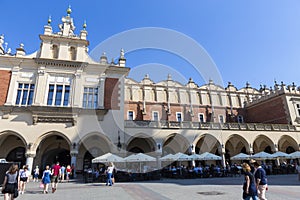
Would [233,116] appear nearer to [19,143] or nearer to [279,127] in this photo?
[279,127]

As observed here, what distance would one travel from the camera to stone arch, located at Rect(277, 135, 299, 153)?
2674cm

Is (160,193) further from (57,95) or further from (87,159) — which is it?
(57,95)

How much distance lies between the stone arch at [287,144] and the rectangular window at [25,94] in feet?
94.9

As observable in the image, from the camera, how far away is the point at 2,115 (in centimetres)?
1877

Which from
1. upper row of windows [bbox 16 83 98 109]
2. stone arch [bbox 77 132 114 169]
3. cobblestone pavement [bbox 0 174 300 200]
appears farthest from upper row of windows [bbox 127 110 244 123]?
cobblestone pavement [bbox 0 174 300 200]

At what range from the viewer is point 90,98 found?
832 inches

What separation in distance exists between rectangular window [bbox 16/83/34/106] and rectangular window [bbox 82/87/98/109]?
16.2 ft

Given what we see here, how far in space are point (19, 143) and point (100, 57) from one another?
39.2 ft

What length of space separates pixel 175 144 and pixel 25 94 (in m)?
16.9

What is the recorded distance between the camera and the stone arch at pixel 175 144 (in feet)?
76.7

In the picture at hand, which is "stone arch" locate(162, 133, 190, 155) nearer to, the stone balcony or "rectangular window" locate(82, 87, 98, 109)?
the stone balcony

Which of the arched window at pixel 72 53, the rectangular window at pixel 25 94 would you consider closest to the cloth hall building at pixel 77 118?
the rectangular window at pixel 25 94

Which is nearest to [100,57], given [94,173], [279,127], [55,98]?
[55,98]

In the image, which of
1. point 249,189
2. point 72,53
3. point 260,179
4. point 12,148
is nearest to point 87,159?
point 12,148
